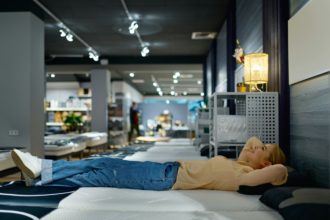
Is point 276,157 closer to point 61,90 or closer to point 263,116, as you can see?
point 263,116

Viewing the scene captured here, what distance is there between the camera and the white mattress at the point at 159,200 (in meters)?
1.83

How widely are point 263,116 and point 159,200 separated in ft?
→ 5.33

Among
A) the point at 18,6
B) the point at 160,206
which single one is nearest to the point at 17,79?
the point at 18,6

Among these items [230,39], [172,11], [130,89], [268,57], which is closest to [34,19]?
[172,11]

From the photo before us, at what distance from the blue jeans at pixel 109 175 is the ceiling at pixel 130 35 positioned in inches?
144

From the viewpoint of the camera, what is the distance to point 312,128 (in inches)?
95.7

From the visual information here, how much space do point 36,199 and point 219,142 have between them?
192 centimetres

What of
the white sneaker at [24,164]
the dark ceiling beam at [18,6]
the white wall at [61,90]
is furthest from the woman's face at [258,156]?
the white wall at [61,90]

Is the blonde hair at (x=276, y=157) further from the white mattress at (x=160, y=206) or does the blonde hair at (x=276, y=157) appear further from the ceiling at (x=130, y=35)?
the ceiling at (x=130, y=35)

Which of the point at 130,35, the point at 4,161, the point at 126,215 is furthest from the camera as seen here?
the point at 130,35

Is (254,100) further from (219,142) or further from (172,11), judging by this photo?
(172,11)

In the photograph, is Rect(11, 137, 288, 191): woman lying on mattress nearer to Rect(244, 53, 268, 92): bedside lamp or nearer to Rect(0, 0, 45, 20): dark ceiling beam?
Rect(244, 53, 268, 92): bedside lamp

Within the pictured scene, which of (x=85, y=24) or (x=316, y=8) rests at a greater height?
(x=85, y=24)

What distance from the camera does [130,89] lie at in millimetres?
15547
